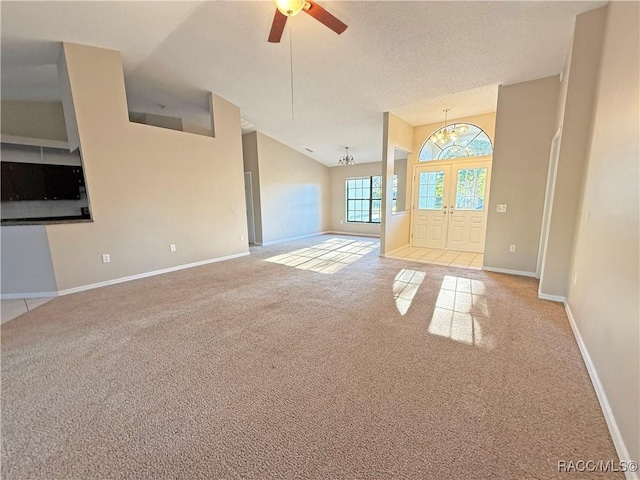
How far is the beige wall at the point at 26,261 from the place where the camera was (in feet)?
10.7

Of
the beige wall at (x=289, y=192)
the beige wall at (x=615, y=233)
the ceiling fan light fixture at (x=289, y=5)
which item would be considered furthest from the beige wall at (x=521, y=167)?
the beige wall at (x=289, y=192)

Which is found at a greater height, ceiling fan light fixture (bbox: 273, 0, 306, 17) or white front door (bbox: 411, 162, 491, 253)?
ceiling fan light fixture (bbox: 273, 0, 306, 17)

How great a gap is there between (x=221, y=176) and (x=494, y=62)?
15.7 ft

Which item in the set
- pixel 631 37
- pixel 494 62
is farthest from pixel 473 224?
pixel 631 37

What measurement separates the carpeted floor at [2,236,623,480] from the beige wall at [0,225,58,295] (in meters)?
0.60

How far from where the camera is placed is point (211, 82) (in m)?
4.55

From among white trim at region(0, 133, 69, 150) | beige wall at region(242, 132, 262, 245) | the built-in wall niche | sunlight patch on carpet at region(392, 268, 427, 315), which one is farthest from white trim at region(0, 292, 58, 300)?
sunlight patch on carpet at region(392, 268, 427, 315)

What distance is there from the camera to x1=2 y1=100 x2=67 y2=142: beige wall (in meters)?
4.45

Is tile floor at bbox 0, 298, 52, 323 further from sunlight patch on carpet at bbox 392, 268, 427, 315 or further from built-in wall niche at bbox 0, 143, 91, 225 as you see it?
sunlight patch on carpet at bbox 392, 268, 427, 315

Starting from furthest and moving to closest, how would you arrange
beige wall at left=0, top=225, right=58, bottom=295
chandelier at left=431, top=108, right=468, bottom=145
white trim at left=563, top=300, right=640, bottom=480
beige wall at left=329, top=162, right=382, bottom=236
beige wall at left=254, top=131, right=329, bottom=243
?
beige wall at left=329, top=162, right=382, bottom=236
beige wall at left=254, top=131, right=329, bottom=243
chandelier at left=431, top=108, right=468, bottom=145
beige wall at left=0, top=225, right=58, bottom=295
white trim at left=563, top=300, right=640, bottom=480

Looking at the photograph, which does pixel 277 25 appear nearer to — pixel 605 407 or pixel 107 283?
pixel 605 407

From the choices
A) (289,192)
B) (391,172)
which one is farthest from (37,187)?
(391,172)

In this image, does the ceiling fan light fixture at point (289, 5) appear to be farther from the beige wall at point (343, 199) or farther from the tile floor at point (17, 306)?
the beige wall at point (343, 199)

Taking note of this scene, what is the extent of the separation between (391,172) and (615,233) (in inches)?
152
